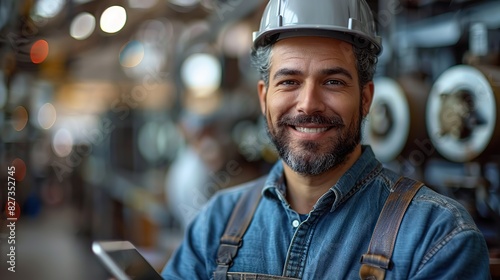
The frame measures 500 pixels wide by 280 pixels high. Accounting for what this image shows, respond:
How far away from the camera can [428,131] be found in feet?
9.23

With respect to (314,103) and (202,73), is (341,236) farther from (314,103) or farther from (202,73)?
(202,73)

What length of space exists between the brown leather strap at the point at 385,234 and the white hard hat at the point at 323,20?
431 mm

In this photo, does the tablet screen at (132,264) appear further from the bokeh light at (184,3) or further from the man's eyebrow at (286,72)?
the bokeh light at (184,3)

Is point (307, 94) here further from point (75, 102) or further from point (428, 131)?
point (75, 102)

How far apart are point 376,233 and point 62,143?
21.4 feet

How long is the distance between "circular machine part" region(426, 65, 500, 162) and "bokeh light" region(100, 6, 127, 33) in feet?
7.69

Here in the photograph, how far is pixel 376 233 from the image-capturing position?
140 centimetres

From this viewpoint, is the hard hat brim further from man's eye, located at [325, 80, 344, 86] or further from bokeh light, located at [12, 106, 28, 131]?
bokeh light, located at [12, 106, 28, 131]

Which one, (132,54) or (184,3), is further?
(132,54)

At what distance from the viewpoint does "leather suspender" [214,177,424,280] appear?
1362 millimetres

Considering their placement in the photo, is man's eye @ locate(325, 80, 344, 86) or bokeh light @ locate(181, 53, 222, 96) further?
bokeh light @ locate(181, 53, 222, 96)

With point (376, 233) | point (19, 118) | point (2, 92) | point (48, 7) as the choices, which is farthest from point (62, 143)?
point (376, 233)

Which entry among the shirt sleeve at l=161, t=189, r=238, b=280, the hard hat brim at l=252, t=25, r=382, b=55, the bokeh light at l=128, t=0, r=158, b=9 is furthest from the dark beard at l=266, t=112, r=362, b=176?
the bokeh light at l=128, t=0, r=158, b=9

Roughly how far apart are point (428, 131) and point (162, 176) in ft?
13.4
